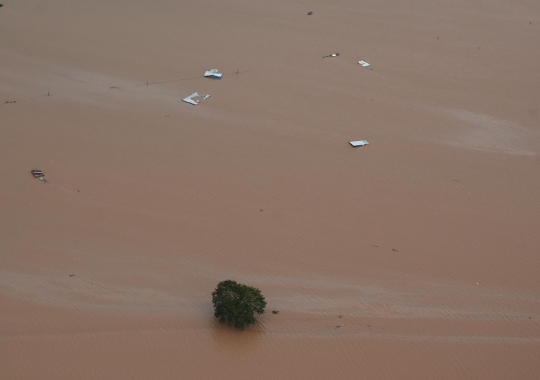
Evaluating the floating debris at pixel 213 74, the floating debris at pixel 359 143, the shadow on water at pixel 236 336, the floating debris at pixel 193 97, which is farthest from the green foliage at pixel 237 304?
the floating debris at pixel 213 74

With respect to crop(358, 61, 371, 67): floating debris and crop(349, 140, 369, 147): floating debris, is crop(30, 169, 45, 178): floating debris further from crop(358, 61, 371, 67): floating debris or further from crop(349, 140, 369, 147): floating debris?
crop(358, 61, 371, 67): floating debris

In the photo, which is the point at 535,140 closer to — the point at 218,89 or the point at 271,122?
the point at 271,122

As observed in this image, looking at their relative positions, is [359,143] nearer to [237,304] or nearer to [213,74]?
[213,74]

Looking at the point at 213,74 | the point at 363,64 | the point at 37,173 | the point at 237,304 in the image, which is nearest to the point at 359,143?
the point at 363,64

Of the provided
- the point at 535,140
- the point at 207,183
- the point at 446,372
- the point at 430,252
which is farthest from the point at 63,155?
the point at 535,140

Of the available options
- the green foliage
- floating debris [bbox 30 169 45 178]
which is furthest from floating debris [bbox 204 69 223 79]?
the green foliage

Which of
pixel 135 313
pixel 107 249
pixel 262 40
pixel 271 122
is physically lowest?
pixel 135 313

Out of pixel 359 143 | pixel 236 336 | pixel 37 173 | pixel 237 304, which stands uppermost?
pixel 359 143
